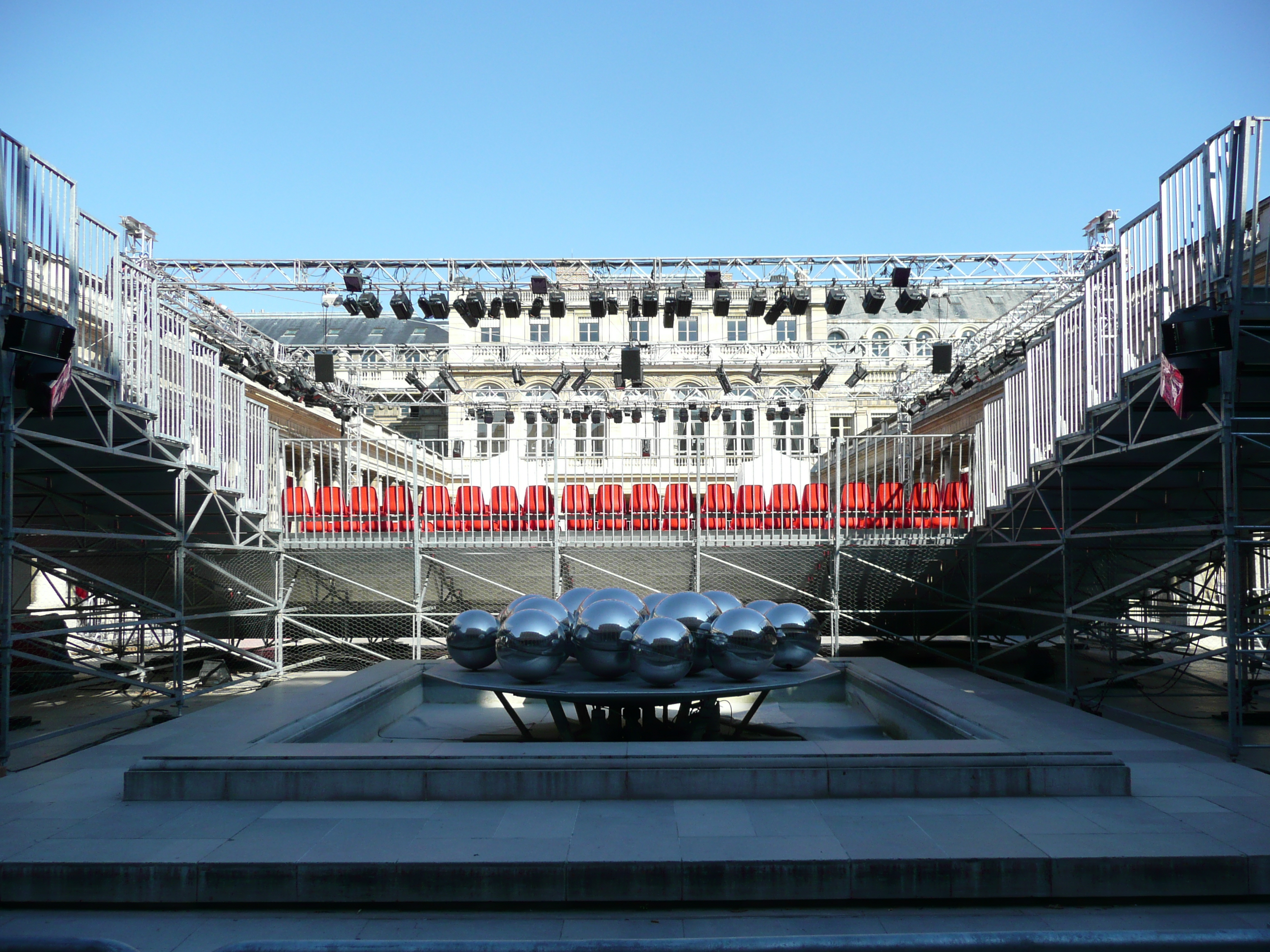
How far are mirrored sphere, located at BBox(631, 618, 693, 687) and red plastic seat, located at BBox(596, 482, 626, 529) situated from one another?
726 centimetres

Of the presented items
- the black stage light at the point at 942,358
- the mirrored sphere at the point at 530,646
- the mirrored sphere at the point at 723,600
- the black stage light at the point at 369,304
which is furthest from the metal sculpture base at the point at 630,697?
the black stage light at the point at 942,358

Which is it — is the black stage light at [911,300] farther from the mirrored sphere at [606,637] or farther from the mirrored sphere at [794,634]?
the mirrored sphere at [606,637]

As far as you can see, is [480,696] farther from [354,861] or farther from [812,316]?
[812,316]

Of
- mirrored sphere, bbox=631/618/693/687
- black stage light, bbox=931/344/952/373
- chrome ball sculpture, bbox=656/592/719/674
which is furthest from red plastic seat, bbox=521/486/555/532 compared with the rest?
black stage light, bbox=931/344/952/373

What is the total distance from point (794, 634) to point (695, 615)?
3.30ft

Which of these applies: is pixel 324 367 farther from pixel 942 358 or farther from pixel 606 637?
pixel 606 637

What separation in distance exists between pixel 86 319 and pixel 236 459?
3913 millimetres

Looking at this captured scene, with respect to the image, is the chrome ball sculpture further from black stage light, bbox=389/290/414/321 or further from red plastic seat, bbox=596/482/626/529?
black stage light, bbox=389/290/414/321

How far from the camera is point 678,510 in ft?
51.3

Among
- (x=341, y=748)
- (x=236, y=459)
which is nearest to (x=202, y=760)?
(x=341, y=748)

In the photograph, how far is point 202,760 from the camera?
7156mm

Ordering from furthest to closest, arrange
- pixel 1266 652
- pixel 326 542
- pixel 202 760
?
pixel 326 542
pixel 1266 652
pixel 202 760

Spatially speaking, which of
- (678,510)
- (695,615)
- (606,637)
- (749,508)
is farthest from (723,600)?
(678,510)

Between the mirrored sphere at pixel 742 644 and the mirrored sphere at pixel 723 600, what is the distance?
2.07 feet
